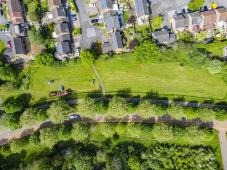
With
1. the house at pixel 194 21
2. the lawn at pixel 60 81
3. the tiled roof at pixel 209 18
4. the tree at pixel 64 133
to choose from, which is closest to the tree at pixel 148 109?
the lawn at pixel 60 81

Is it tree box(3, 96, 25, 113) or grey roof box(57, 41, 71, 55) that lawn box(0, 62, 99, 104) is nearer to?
tree box(3, 96, 25, 113)

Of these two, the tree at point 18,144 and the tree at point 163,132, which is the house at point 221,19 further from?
the tree at point 18,144

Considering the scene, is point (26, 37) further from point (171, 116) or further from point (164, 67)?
point (171, 116)

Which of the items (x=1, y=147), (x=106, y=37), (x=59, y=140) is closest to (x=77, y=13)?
(x=106, y=37)

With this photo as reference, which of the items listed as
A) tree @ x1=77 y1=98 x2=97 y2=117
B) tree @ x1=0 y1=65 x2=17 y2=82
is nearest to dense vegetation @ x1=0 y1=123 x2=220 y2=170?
tree @ x1=77 y1=98 x2=97 y2=117

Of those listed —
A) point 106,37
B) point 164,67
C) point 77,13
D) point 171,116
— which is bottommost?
point 171,116
